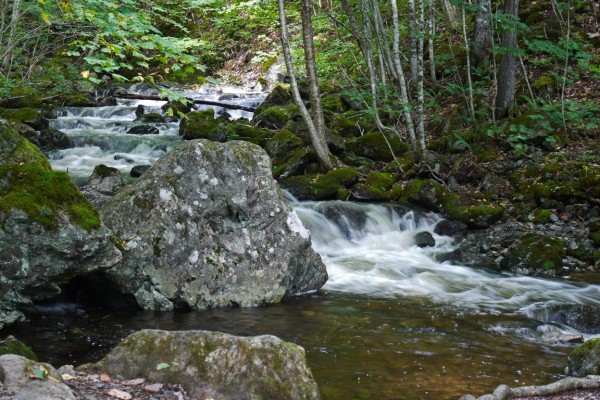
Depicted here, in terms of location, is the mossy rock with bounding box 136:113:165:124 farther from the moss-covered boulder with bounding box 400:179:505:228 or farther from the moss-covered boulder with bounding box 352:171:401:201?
the moss-covered boulder with bounding box 400:179:505:228

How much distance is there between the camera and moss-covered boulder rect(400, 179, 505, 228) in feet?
36.2

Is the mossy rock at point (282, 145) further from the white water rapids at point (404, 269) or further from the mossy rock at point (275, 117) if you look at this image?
the white water rapids at point (404, 269)

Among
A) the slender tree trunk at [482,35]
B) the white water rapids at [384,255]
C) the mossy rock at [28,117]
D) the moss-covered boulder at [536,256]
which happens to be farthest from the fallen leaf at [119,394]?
the slender tree trunk at [482,35]

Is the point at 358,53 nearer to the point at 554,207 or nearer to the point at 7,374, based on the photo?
the point at 554,207

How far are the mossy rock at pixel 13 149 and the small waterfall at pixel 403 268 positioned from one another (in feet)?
14.9

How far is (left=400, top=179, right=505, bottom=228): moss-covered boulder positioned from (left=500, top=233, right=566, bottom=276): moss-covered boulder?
1.33 m

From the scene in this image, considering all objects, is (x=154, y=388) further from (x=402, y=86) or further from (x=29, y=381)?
(x=402, y=86)

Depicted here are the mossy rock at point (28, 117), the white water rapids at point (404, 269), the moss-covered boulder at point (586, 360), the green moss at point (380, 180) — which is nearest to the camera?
the moss-covered boulder at point (586, 360)

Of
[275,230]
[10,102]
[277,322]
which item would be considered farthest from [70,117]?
[277,322]

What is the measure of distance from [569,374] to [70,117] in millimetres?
17728

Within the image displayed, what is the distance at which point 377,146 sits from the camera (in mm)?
14078

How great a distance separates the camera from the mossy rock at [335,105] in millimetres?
17750

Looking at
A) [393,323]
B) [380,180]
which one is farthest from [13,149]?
[380,180]

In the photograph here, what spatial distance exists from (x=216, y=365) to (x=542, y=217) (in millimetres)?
8977
